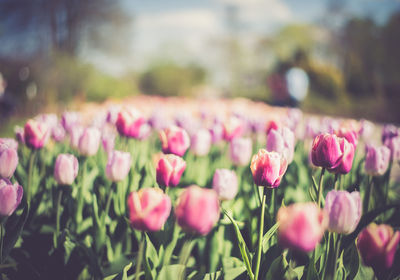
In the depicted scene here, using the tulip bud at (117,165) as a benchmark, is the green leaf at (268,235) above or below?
below

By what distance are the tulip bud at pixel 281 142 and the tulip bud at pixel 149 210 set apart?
691 mm

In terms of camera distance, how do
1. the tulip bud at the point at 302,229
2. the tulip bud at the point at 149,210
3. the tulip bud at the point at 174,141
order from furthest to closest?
1. the tulip bud at the point at 174,141
2. the tulip bud at the point at 149,210
3. the tulip bud at the point at 302,229

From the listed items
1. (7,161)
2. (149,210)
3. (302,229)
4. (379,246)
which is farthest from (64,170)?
(379,246)

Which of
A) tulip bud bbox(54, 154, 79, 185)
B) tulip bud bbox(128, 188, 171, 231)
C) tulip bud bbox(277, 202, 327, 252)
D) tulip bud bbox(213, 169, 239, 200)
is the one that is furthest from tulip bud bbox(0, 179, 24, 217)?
tulip bud bbox(277, 202, 327, 252)

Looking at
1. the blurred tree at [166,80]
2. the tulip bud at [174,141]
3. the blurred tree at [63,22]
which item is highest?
the blurred tree at [63,22]

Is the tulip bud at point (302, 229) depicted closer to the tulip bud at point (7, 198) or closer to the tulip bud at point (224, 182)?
the tulip bud at point (224, 182)

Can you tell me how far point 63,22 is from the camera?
17562 mm

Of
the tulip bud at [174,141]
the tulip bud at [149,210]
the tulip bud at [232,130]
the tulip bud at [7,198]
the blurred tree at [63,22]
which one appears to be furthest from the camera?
the blurred tree at [63,22]

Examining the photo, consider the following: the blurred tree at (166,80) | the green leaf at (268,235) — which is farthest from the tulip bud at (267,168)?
the blurred tree at (166,80)

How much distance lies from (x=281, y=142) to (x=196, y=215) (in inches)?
28.7

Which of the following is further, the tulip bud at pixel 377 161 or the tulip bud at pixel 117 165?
the tulip bud at pixel 377 161

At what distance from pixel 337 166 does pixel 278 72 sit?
18154mm

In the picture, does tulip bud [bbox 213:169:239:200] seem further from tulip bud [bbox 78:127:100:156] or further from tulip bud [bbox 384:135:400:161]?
tulip bud [bbox 384:135:400:161]

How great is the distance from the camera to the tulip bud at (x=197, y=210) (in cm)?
76
